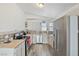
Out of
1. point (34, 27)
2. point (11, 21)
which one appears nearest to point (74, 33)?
point (34, 27)

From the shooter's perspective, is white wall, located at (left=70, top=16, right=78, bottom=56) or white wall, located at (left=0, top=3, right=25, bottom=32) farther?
white wall, located at (left=0, top=3, right=25, bottom=32)

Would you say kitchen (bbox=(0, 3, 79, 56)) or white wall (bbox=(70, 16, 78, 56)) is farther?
kitchen (bbox=(0, 3, 79, 56))

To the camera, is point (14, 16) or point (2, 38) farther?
point (2, 38)

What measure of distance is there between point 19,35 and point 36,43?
29 cm

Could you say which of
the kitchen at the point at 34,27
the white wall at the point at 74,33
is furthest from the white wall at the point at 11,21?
the white wall at the point at 74,33

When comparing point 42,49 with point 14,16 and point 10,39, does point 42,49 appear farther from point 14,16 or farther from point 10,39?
point 14,16

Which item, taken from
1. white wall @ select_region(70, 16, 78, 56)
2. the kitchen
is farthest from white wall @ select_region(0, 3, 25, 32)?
white wall @ select_region(70, 16, 78, 56)

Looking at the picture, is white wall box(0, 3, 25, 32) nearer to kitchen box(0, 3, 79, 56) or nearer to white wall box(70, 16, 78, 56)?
kitchen box(0, 3, 79, 56)

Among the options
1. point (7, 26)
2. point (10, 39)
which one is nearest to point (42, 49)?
point (10, 39)

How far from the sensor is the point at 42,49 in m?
1.73

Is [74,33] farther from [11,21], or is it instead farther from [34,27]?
[11,21]

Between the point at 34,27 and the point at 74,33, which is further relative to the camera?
the point at 34,27

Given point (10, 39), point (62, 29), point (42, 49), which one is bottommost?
point (42, 49)

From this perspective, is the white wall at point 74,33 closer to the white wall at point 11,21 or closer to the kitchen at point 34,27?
the kitchen at point 34,27
